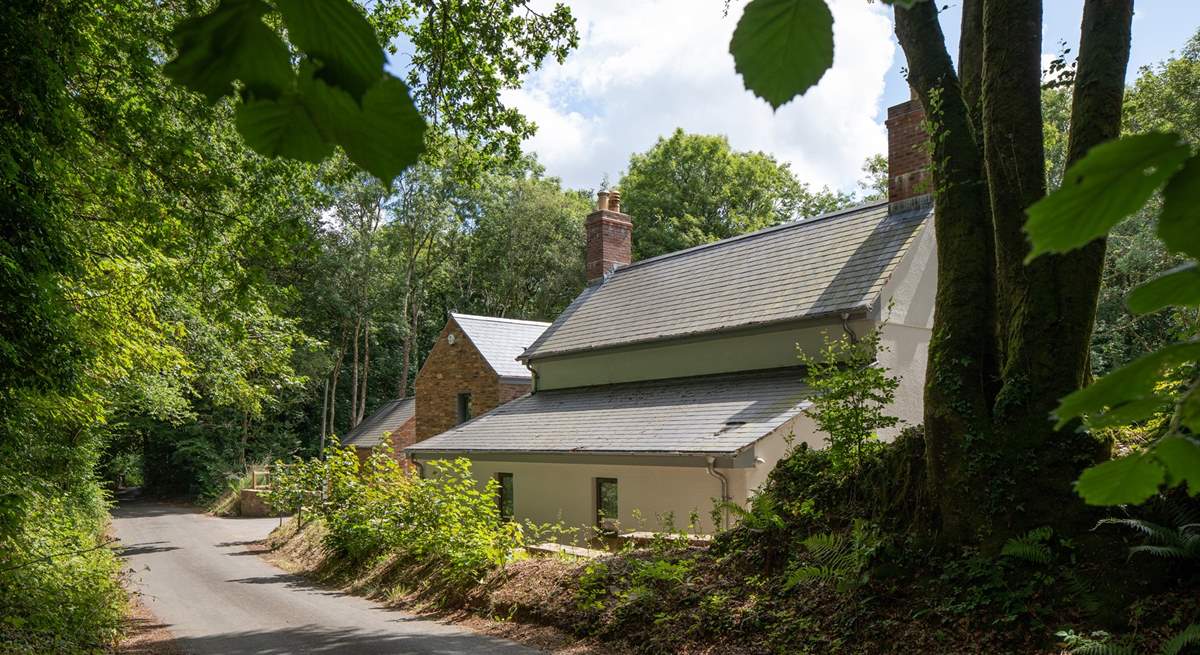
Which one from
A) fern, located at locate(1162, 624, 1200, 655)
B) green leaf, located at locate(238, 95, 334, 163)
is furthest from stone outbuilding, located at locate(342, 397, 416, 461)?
green leaf, located at locate(238, 95, 334, 163)

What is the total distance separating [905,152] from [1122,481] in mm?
17315

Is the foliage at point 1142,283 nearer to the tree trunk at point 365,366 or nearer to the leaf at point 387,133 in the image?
the leaf at point 387,133

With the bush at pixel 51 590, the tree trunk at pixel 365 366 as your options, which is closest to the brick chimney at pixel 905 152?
the bush at pixel 51 590

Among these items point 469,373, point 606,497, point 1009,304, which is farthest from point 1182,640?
point 469,373

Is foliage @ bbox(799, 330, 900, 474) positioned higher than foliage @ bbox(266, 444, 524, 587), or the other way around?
foliage @ bbox(799, 330, 900, 474)

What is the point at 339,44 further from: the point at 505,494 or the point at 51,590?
the point at 505,494

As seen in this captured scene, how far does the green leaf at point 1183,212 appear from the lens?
0.44m

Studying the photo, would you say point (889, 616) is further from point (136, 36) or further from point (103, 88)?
point (103, 88)

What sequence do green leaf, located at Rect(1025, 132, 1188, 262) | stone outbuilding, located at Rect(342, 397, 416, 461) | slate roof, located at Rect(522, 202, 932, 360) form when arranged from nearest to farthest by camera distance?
green leaf, located at Rect(1025, 132, 1188, 262), slate roof, located at Rect(522, 202, 932, 360), stone outbuilding, located at Rect(342, 397, 416, 461)

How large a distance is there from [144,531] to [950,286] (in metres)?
23.7

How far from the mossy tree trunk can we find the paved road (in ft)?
16.9

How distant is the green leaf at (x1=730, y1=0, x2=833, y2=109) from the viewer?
2.48 feet

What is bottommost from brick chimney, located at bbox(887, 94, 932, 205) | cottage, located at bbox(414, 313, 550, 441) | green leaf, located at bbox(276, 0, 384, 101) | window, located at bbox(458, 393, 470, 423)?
green leaf, located at bbox(276, 0, 384, 101)

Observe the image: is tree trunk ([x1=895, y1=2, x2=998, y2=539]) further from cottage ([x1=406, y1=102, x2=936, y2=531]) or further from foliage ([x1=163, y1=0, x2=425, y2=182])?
foliage ([x1=163, y1=0, x2=425, y2=182])
